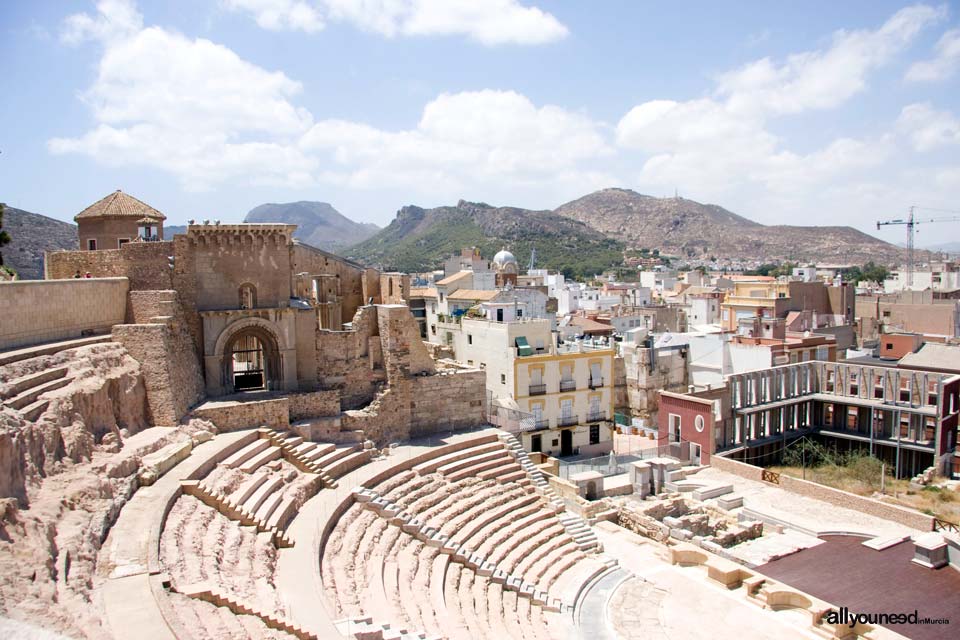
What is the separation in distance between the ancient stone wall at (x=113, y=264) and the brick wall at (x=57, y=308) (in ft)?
1.94

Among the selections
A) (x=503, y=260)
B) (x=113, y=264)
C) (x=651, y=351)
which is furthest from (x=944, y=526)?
(x=503, y=260)

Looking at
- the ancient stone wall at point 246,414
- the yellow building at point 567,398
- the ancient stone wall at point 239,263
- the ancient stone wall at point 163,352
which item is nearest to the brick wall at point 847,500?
the yellow building at point 567,398

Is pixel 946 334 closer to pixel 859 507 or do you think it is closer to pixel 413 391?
pixel 859 507

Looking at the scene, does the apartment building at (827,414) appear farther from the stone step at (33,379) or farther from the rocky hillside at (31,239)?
the rocky hillside at (31,239)

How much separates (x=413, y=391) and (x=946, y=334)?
45.3m

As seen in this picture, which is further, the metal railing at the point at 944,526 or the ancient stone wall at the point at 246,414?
the metal railing at the point at 944,526

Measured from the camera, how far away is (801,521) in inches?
909

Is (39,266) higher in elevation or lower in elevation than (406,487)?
higher

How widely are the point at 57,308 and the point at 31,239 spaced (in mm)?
30498

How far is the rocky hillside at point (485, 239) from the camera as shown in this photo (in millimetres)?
→ 138125

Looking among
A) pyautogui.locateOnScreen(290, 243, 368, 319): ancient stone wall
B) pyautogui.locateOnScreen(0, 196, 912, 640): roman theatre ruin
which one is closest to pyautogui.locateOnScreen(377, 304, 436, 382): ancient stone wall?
pyautogui.locateOnScreen(0, 196, 912, 640): roman theatre ruin

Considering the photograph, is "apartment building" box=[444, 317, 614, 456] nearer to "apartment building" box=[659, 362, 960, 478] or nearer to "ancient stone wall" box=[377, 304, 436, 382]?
"apartment building" box=[659, 362, 960, 478]

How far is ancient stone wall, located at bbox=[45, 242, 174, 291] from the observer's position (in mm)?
20500

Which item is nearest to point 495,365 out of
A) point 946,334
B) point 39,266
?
point 39,266
